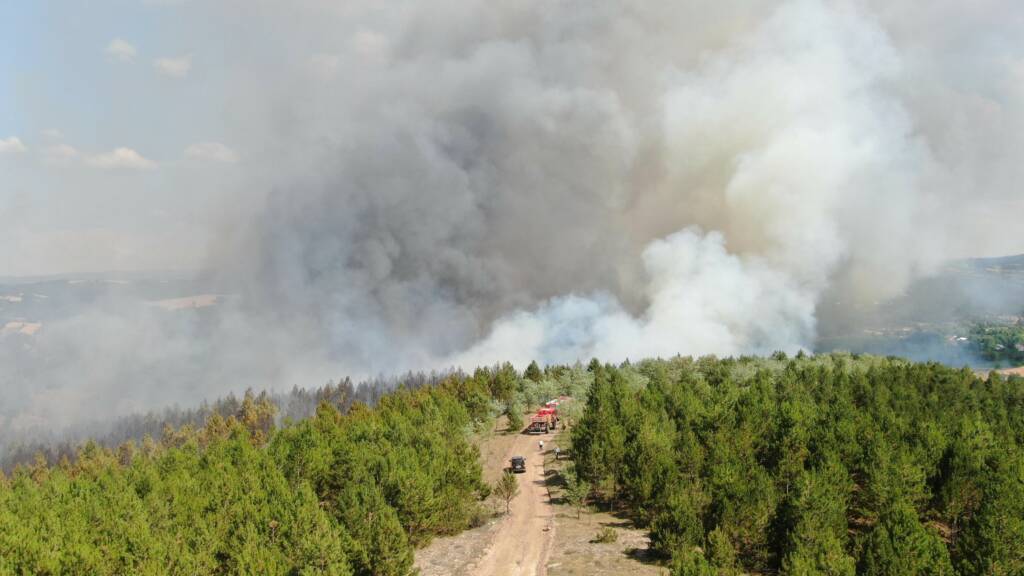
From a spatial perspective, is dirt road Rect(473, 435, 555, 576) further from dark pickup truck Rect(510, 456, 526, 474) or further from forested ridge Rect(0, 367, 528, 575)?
forested ridge Rect(0, 367, 528, 575)

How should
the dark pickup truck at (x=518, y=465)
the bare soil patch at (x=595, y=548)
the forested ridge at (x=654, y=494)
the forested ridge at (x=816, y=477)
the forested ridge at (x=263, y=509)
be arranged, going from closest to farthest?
the forested ridge at (x=816, y=477) < the forested ridge at (x=654, y=494) < the forested ridge at (x=263, y=509) < the bare soil patch at (x=595, y=548) < the dark pickup truck at (x=518, y=465)

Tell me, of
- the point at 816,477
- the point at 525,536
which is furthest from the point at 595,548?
the point at 816,477

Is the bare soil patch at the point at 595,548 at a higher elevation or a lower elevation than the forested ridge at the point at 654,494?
lower

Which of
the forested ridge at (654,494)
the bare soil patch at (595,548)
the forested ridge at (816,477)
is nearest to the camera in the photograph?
the forested ridge at (816,477)

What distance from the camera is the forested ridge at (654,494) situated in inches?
1240

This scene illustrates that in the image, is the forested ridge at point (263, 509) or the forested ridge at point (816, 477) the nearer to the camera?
the forested ridge at point (816, 477)

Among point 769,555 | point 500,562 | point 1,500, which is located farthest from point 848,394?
point 1,500

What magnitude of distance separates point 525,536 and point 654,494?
904cm

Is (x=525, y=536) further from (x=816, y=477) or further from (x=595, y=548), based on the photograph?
(x=816, y=477)

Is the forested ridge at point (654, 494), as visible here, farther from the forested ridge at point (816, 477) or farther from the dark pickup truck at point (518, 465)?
the dark pickup truck at point (518, 465)

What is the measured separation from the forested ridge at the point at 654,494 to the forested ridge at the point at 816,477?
0.13 metres

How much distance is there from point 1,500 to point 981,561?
57.1 metres

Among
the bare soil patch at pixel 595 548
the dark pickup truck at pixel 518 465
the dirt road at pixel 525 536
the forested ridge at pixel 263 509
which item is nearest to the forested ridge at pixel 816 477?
the bare soil patch at pixel 595 548

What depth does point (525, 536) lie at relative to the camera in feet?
147
